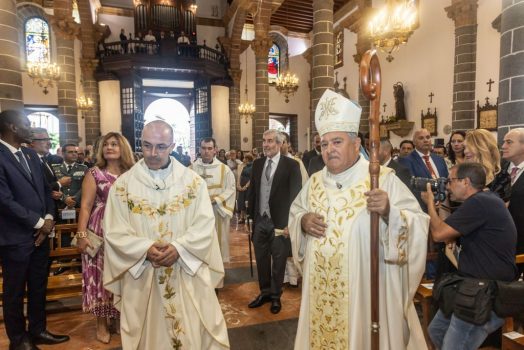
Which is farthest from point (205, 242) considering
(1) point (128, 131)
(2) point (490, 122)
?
(1) point (128, 131)

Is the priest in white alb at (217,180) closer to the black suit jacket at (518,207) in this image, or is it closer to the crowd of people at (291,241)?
the crowd of people at (291,241)

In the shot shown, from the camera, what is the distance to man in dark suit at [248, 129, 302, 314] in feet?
13.1

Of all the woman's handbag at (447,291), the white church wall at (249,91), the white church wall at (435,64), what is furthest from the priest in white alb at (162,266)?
the white church wall at (249,91)

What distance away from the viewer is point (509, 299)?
6.85 ft

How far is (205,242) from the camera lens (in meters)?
2.43

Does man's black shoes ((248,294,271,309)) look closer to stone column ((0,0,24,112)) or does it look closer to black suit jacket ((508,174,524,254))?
black suit jacket ((508,174,524,254))

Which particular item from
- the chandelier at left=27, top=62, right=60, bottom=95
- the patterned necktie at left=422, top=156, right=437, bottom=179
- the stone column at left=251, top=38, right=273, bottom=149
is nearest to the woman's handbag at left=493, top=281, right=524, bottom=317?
the patterned necktie at left=422, top=156, right=437, bottom=179

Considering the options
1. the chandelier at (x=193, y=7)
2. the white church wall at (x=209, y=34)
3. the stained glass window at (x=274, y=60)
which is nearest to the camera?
the chandelier at (x=193, y=7)

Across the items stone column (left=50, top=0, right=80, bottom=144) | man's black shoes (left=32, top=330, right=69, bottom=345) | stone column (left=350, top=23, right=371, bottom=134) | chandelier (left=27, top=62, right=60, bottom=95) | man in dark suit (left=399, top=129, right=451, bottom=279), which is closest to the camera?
man's black shoes (left=32, top=330, right=69, bottom=345)

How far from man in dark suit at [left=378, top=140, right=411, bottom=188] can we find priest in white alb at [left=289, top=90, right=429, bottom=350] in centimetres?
196

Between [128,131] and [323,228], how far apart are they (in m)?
14.2

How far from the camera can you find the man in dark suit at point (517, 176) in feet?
→ 9.45

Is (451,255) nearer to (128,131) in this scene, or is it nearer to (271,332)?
(271,332)

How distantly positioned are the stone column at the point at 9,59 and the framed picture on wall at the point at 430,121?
1133cm
